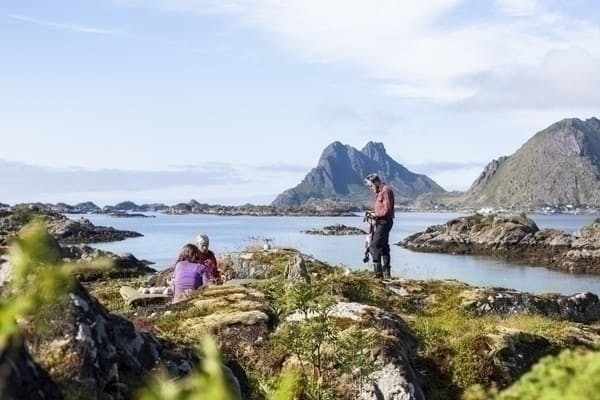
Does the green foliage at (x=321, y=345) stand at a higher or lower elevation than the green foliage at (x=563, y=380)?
lower

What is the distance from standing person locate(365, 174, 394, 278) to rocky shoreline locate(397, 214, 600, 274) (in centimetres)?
6461

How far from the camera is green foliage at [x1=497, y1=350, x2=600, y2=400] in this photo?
2.50 m

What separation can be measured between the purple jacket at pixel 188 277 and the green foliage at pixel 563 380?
49.2 ft

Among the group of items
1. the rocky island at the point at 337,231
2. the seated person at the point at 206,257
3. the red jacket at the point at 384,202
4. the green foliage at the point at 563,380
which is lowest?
the rocky island at the point at 337,231

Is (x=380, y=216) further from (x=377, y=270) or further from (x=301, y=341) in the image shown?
(x=301, y=341)

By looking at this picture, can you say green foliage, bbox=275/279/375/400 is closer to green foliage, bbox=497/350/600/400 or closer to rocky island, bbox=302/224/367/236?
green foliage, bbox=497/350/600/400

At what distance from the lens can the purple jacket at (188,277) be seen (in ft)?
57.4

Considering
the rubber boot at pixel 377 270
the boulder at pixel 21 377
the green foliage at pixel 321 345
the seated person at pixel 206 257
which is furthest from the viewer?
the rubber boot at pixel 377 270

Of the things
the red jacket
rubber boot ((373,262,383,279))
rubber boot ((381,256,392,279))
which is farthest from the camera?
rubber boot ((381,256,392,279))

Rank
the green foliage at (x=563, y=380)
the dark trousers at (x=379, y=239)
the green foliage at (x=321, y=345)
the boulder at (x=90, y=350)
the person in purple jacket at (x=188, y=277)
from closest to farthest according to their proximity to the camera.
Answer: the green foliage at (x=563, y=380) < the boulder at (x=90, y=350) < the green foliage at (x=321, y=345) < the person in purple jacket at (x=188, y=277) < the dark trousers at (x=379, y=239)

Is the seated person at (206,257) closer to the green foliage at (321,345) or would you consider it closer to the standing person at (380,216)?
the standing person at (380,216)

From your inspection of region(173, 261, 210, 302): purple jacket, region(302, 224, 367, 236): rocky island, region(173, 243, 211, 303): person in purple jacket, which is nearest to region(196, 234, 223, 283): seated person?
region(173, 243, 211, 303): person in purple jacket

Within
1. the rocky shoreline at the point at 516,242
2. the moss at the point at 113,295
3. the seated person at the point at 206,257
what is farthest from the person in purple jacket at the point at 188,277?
the rocky shoreline at the point at 516,242

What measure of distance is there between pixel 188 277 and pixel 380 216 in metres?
6.18
